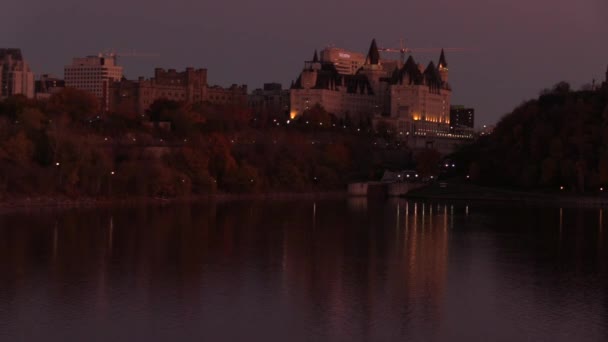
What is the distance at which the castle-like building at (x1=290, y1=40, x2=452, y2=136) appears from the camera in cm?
11044

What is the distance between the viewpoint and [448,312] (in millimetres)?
22672

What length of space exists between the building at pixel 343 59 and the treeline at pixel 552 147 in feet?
200

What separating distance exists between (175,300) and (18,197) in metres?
26.3

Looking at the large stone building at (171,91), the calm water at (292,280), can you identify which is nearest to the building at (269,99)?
the large stone building at (171,91)

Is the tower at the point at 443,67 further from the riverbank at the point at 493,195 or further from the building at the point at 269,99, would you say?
the riverbank at the point at 493,195

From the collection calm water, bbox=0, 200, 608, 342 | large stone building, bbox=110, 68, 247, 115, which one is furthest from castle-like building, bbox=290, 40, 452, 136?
calm water, bbox=0, 200, 608, 342

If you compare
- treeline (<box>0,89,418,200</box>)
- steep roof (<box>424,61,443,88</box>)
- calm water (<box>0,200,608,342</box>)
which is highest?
steep roof (<box>424,61,443,88</box>)

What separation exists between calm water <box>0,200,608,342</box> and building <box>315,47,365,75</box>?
296 ft

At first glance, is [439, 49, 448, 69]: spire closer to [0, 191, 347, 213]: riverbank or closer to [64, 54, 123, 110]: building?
[64, 54, 123, 110]: building

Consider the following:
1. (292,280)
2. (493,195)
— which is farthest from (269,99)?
(292,280)

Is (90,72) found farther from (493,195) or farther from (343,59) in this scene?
(493,195)

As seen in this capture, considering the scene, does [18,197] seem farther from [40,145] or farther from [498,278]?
[498,278]

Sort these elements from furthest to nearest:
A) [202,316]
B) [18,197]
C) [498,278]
Result: [18,197] < [498,278] < [202,316]

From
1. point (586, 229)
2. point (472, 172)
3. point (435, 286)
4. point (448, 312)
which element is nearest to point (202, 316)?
point (448, 312)
